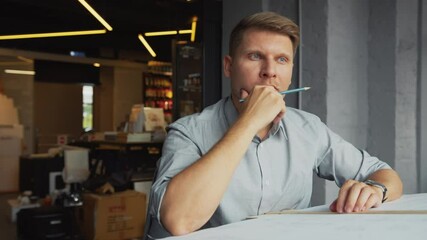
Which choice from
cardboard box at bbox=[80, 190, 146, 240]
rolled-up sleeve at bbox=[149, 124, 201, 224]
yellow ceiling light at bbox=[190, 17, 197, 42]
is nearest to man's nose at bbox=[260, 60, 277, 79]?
rolled-up sleeve at bbox=[149, 124, 201, 224]

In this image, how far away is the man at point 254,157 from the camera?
986 mm

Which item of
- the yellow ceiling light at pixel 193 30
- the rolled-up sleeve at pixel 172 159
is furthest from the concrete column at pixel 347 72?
the rolled-up sleeve at pixel 172 159

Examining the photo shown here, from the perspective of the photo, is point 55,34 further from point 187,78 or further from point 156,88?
point 187,78

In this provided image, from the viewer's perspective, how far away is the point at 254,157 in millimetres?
1248

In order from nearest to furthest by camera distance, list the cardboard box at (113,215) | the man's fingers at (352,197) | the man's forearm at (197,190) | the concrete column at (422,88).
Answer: the man's forearm at (197,190)
the man's fingers at (352,197)
the concrete column at (422,88)
the cardboard box at (113,215)

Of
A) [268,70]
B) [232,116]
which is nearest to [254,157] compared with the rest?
[232,116]

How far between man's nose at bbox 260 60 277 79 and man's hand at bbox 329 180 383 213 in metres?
0.36

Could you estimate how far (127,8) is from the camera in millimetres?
6793

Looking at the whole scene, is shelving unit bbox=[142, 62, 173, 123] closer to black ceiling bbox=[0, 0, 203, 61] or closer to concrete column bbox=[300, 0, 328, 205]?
black ceiling bbox=[0, 0, 203, 61]

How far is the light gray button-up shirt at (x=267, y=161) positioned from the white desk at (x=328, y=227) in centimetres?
19

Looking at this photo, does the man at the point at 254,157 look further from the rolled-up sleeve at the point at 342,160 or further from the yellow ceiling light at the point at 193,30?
the yellow ceiling light at the point at 193,30

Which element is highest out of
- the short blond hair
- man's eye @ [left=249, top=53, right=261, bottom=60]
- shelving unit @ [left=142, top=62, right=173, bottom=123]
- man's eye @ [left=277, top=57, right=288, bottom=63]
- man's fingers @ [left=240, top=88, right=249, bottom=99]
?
shelving unit @ [left=142, top=62, right=173, bottom=123]

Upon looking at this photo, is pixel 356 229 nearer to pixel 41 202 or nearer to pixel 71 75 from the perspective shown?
Result: pixel 41 202

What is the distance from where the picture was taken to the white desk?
31.8 inches
